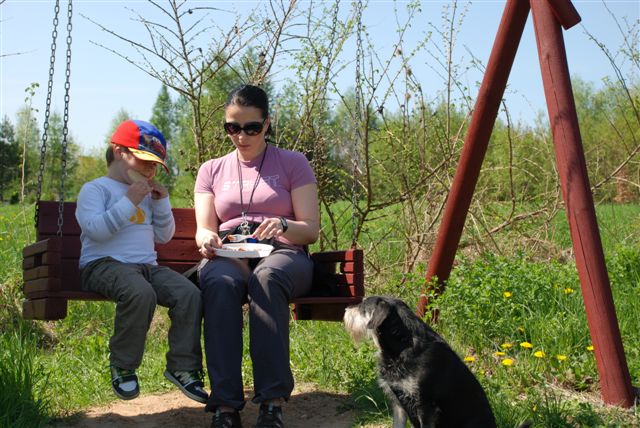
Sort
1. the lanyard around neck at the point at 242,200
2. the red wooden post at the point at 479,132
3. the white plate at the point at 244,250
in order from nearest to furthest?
1. the white plate at the point at 244,250
2. the lanyard around neck at the point at 242,200
3. the red wooden post at the point at 479,132

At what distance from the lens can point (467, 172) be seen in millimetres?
5344

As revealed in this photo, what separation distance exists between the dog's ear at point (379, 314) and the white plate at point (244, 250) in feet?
2.26

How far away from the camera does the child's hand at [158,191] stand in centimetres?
429

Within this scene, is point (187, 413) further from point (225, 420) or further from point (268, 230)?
point (268, 230)

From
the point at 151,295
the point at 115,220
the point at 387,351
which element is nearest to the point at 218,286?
the point at 151,295

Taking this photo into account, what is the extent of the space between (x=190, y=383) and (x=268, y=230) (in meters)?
0.88

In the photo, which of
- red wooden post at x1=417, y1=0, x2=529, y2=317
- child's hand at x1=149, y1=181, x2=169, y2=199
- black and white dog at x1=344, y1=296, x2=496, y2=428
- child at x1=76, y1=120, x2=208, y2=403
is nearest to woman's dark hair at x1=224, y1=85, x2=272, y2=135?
child at x1=76, y1=120, x2=208, y2=403

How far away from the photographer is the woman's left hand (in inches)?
165

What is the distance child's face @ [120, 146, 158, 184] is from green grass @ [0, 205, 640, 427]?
111 centimetres

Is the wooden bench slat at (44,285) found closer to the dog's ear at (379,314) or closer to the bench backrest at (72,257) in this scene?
the bench backrest at (72,257)

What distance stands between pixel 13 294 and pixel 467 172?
4182 millimetres

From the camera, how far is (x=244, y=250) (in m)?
4.20

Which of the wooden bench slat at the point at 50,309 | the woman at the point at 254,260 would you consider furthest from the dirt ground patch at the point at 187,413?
the wooden bench slat at the point at 50,309

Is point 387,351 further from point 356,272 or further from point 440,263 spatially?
point 440,263
